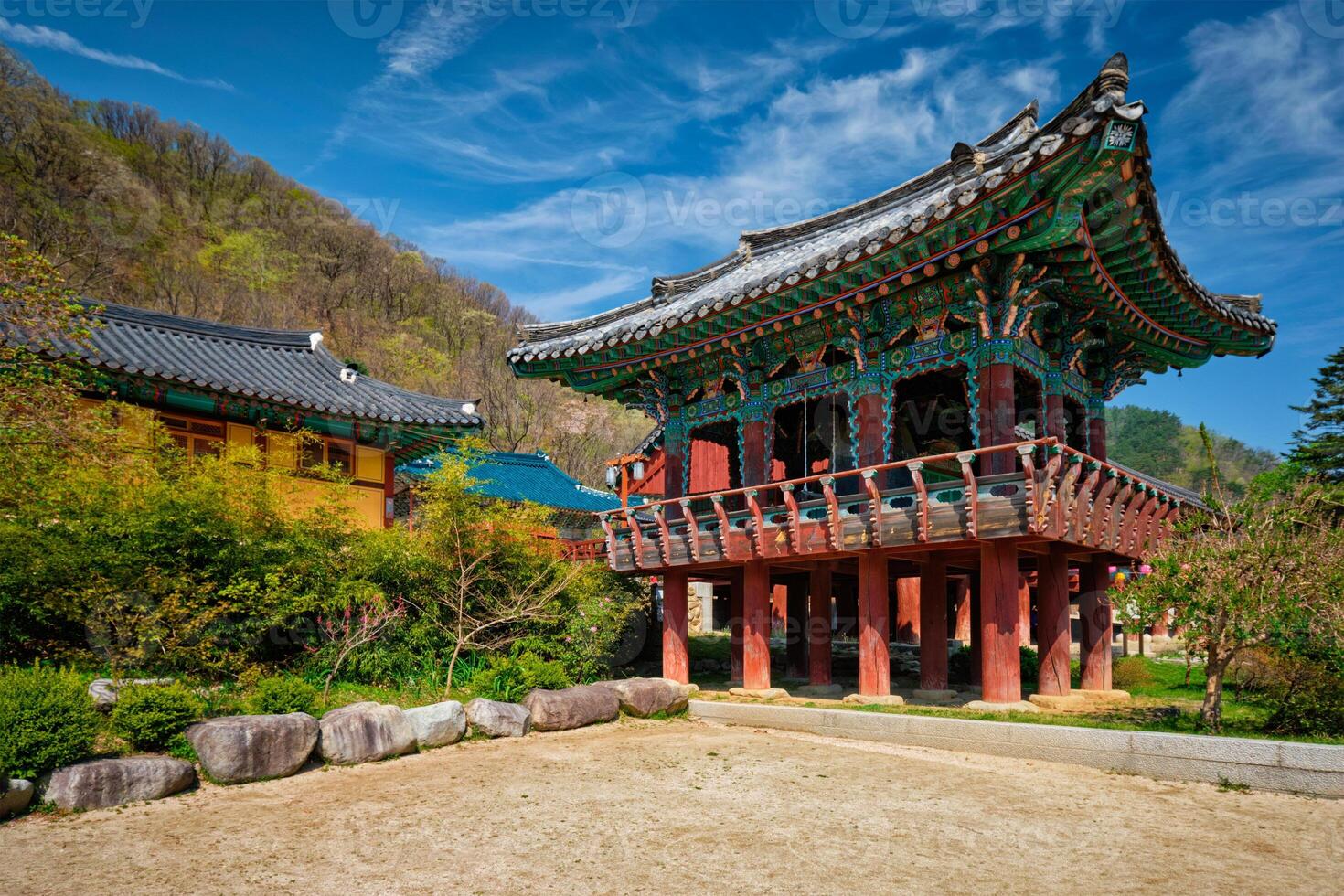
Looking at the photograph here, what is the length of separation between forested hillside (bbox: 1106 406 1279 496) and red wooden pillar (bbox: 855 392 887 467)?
71140 mm

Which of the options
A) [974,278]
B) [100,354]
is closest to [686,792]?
[974,278]

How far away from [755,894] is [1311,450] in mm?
31856

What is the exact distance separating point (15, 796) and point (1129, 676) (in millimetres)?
16631

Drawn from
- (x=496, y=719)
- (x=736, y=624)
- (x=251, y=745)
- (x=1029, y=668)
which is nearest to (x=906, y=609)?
(x=1029, y=668)

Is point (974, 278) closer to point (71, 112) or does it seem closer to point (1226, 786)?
point (1226, 786)

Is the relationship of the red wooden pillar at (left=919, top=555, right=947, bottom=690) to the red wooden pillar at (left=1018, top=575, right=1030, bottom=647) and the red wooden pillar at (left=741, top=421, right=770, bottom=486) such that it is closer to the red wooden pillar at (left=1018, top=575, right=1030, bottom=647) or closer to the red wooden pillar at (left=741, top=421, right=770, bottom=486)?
the red wooden pillar at (left=741, top=421, right=770, bottom=486)

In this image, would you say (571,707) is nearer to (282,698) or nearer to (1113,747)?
(282,698)

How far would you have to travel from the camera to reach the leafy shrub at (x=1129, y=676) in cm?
1620

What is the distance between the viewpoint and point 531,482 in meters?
36.1

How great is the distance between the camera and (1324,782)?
823cm

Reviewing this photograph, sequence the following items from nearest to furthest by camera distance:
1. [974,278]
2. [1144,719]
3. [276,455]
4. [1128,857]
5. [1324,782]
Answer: [1128,857]
[1324,782]
[1144,719]
[974,278]
[276,455]

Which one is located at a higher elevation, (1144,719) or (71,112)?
(71,112)

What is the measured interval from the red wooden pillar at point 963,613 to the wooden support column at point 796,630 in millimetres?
6739

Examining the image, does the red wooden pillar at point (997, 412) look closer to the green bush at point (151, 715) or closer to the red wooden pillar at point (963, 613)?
the green bush at point (151, 715)
